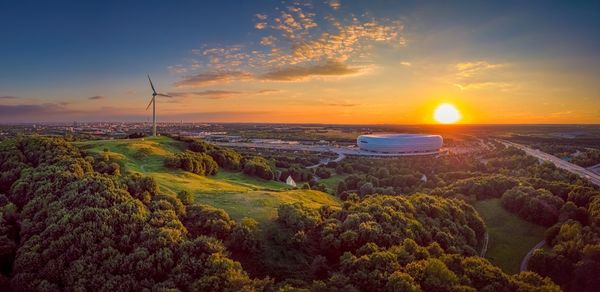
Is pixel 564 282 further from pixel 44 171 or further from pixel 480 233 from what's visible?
pixel 44 171

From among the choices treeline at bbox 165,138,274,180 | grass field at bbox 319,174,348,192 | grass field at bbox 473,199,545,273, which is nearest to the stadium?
grass field at bbox 319,174,348,192

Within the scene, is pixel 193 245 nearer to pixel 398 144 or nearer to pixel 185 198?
pixel 185 198

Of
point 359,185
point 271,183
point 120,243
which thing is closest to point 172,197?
point 120,243

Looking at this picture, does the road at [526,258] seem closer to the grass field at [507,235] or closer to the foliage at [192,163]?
the grass field at [507,235]

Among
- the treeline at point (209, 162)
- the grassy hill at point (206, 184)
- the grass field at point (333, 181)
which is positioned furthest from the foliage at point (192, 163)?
the grass field at point (333, 181)

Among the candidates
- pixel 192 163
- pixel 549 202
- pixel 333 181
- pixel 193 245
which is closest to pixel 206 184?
pixel 192 163
